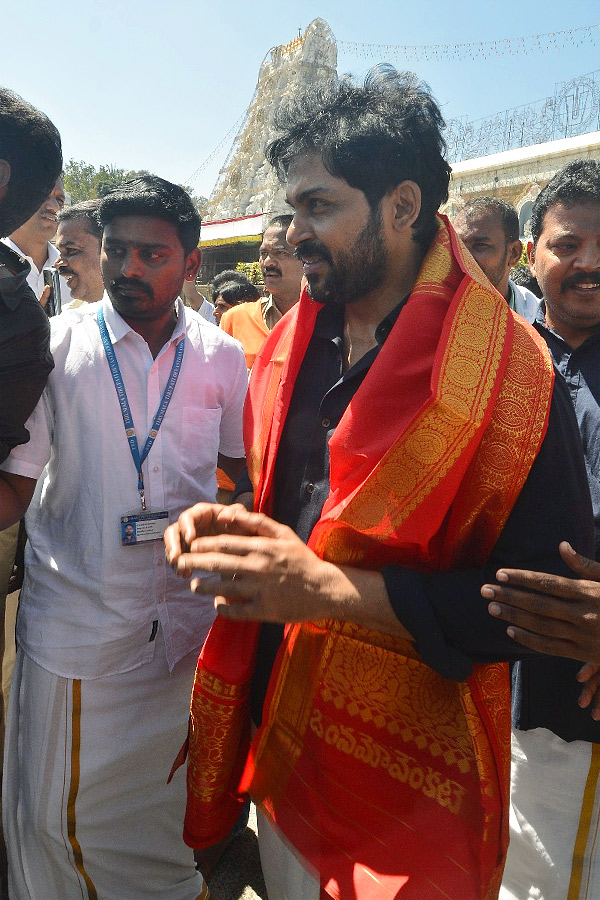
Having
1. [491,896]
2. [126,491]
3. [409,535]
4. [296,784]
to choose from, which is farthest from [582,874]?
[126,491]

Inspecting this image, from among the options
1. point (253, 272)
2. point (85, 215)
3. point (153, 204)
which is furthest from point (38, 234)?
point (253, 272)

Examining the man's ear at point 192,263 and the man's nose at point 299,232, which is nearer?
the man's nose at point 299,232

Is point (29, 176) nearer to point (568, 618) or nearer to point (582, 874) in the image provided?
point (568, 618)

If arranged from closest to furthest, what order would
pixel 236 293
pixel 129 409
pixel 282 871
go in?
1. pixel 282 871
2. pixel 129 409
3. pixel 236 293

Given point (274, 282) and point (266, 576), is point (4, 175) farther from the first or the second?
point (274, 282)

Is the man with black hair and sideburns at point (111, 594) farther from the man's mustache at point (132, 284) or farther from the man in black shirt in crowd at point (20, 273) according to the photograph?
the man in black shirt in crowd at point (20, 273)

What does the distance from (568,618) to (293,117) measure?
1.44 metres

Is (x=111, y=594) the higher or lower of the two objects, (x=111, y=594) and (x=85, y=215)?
the lower

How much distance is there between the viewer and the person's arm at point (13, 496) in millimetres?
1831

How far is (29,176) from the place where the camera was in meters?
1.86

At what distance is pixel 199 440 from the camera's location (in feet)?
7.47

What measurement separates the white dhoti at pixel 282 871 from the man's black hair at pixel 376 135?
1655 millimetres

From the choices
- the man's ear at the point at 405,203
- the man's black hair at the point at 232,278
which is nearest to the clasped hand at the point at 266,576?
the man's ear at the point at 405,203

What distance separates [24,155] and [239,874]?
269cm
